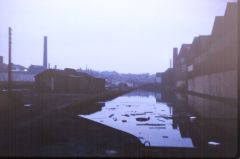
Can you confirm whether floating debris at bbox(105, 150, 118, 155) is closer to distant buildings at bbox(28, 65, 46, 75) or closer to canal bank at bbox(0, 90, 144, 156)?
canal bank at bbox(0, 90, 144, 156)

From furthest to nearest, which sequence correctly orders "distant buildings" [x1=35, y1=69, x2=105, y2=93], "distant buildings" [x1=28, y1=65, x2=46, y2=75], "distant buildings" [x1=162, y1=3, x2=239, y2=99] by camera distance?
"distant buildings" [x1=28, y1=65, x2=46, y2=75]
"distant buildings" [x1=35, y1=69, x2=105, y2=93]
"distant buildings" [x1=162, y1=3, x2=239, y2=99]

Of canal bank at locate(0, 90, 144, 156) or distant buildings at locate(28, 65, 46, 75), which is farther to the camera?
distant buildings at locate(28, 65, 46, 75)

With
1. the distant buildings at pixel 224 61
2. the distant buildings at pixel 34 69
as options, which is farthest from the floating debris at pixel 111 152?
the distant buildings at pixel 34 69

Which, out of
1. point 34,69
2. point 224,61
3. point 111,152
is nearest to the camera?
point 111,152

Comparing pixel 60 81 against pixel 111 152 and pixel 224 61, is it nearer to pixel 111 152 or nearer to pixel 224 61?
pixel 224 61

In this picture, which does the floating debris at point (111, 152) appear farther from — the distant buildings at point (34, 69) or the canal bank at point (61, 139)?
the distant buildings at point (34, 69)

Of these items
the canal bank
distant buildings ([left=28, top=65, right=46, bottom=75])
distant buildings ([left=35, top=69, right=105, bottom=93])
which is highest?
distant buildings ([left=28, top=65, right=46, bottom=75])

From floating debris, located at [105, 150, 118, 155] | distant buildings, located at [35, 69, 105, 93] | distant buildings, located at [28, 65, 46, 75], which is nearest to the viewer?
floating debris, located at [105, 150, 118, 155]

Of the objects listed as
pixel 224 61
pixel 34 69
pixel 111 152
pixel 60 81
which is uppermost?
pixel 34 69

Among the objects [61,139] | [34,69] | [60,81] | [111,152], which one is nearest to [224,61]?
[61,139]

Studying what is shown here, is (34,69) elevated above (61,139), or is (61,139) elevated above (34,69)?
(34,69)

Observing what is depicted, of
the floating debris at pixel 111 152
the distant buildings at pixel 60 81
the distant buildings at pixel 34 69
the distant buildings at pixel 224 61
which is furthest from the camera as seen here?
the distant buildings at pixel 34 69

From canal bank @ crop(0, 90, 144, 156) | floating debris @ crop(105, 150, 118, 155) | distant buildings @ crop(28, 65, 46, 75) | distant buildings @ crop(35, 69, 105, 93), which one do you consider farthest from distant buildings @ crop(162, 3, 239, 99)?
distant buildings @ crop(28, 65, 46, 75)

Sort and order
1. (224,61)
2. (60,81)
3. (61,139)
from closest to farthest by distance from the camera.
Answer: (61,139) → (224,61) → (60,81)
